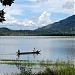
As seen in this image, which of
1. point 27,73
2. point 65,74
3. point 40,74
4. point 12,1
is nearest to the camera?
point 12,1

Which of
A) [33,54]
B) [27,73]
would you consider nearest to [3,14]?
[27,73]

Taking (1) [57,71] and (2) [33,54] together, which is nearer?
(1) [57,71]

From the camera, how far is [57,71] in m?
20.9

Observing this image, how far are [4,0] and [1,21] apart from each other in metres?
0.81

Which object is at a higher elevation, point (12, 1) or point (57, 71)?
point (12, 1)

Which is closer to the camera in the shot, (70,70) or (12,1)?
(12,1)

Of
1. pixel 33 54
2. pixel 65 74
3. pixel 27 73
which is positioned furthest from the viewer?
pixel 33 54

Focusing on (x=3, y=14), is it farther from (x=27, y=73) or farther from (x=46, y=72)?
(x=46, y=72)

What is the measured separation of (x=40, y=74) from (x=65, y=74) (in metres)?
2.02

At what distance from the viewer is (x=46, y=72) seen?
20297mm

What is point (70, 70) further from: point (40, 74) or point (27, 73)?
point (27, 73)

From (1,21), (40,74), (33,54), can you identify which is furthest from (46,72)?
(33,54)

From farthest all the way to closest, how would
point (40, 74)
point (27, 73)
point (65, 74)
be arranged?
point (40, 74) → point (65, 74) → point (27, 73)

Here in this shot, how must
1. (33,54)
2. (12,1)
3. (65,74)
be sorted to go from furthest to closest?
(33,54), (65,74), (12,1)
